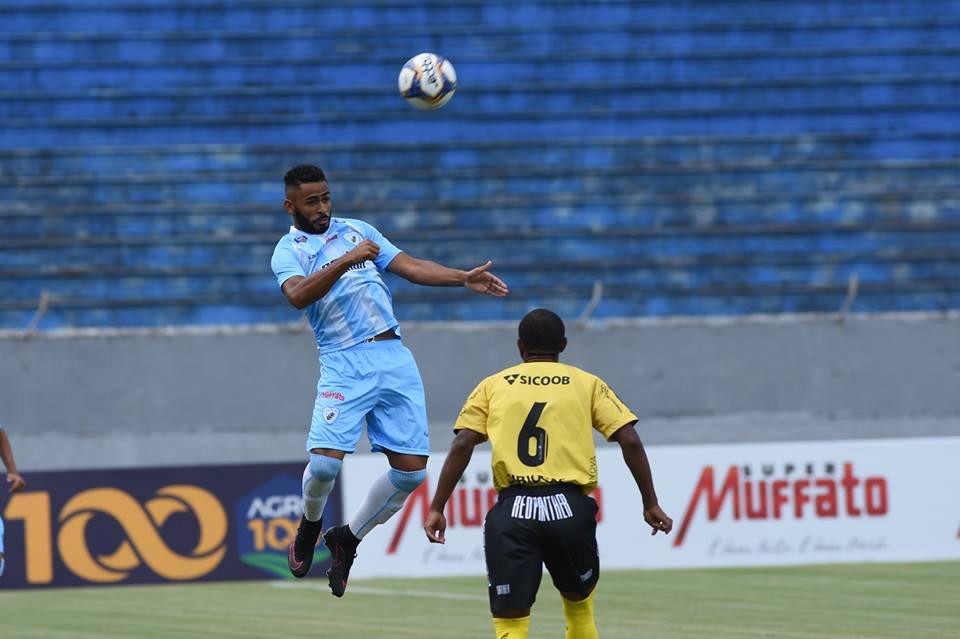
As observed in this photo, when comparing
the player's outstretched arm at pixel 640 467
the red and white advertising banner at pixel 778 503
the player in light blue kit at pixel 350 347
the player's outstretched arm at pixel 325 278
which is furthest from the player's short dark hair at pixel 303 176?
the red and white advertising banner at pixel 778 503

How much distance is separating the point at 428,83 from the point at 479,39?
486 inches

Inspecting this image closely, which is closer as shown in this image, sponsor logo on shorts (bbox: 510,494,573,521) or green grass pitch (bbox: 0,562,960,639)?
sponsor logo on shorts (bbox: 510,494,573,521)

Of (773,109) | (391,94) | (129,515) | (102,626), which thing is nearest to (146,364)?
(129,515)

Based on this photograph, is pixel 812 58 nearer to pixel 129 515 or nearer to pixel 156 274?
pixel 156 274

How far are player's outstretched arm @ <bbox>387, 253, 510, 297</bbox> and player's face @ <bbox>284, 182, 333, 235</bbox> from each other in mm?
429

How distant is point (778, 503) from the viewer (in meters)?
16.8

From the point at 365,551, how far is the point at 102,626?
173 inches

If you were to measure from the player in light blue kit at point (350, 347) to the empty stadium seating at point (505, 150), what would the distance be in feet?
34.8

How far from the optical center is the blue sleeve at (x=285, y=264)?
8500 millimetres

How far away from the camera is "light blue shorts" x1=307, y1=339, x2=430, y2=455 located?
28.5ft

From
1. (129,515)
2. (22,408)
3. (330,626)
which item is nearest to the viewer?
(330,626)

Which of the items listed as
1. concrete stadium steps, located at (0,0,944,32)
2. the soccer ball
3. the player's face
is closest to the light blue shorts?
the player's face

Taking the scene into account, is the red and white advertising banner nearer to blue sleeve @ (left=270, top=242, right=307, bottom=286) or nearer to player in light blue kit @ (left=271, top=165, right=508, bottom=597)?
player in light blue kit @ (left=271, top=165, right=508, bottom=597)

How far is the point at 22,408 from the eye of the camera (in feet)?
60.5
